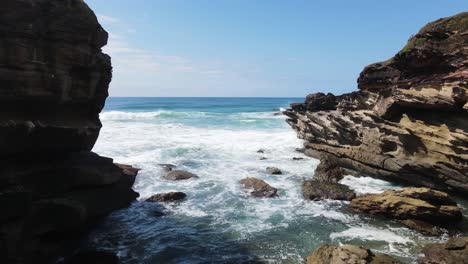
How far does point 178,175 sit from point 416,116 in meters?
12.7

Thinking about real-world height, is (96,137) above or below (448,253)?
above

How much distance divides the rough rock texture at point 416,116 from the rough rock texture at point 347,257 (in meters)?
8.01

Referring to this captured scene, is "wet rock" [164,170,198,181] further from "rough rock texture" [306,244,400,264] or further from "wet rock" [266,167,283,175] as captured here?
"rough rock texture" [306,244,400,264]

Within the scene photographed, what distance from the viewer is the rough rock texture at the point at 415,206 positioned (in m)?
13.6

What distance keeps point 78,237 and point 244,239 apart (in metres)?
5.63

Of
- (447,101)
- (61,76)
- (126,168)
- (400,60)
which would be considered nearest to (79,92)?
(61,76)

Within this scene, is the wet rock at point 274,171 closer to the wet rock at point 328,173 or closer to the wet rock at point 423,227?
the wet rock at point 328,173

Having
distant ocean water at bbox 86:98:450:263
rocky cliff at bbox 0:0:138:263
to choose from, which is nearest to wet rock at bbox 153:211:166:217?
distant ocean water at bbox 86:98:450:263

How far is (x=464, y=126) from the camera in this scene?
604 inches

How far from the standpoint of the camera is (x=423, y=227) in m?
13.2

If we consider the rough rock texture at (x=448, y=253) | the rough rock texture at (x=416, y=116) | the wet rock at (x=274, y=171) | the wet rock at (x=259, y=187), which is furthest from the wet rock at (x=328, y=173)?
the rough rock texture at (x=448, y=253)

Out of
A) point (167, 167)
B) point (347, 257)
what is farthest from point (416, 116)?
point (167, 167)

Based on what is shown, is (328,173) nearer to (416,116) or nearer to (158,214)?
(416,116)

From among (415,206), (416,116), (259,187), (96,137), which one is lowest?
(259,187)
